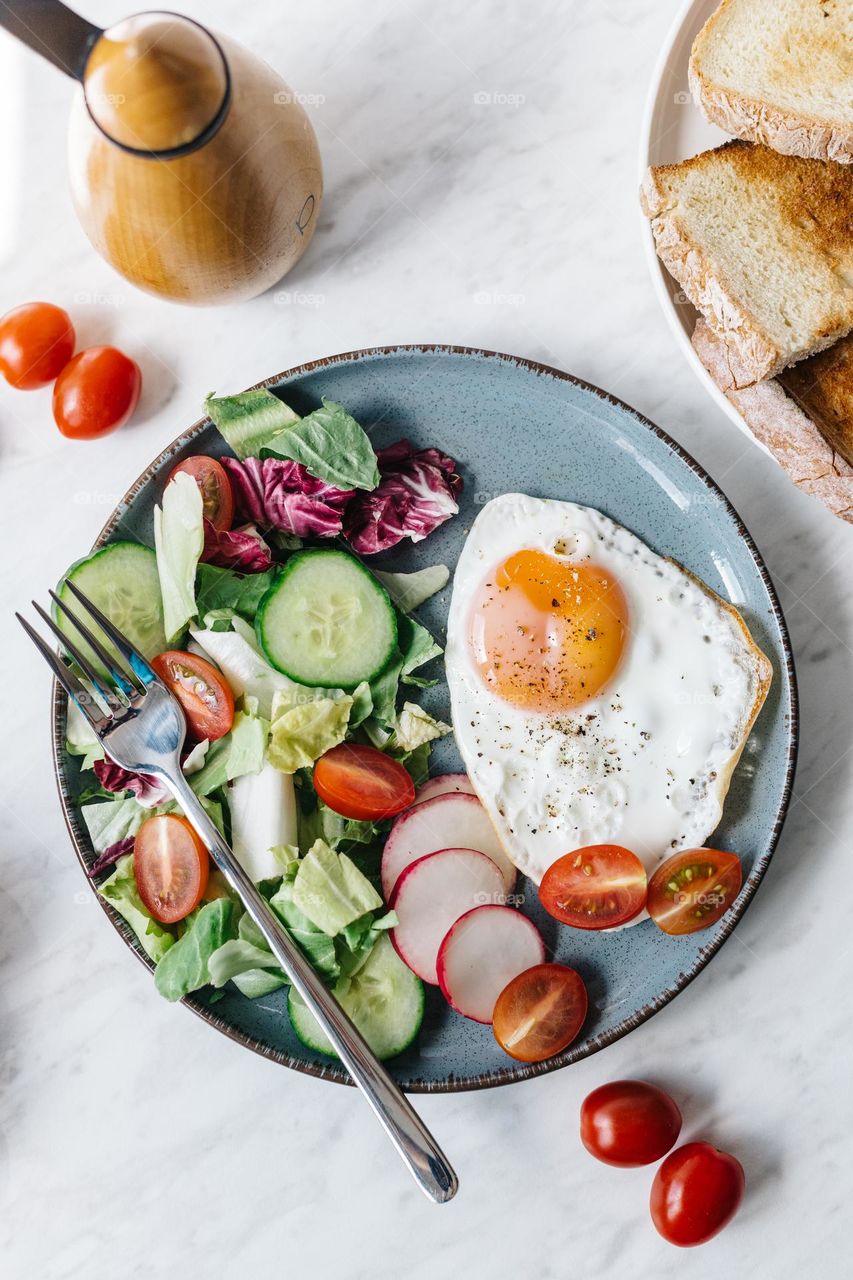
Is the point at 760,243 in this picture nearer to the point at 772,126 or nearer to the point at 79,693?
the point at 772,126

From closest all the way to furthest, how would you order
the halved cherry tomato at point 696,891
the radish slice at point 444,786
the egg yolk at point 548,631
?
the halved cherry tomato at point 696,891 < the egg yolk at point 548,631 < the radish slice at point 444,786

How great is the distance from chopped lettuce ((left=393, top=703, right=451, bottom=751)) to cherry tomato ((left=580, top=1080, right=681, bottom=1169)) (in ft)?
3.30

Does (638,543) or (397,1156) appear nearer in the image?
(638,543)

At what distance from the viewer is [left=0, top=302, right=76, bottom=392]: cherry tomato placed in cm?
271

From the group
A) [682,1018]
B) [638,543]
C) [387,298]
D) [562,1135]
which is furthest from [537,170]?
[562,1135]

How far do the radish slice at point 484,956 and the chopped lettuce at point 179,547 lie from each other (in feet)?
3.31

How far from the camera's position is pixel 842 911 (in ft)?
8.46

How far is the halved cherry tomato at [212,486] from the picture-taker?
8.14ft

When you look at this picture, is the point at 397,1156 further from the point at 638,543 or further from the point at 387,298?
the point at 387,298

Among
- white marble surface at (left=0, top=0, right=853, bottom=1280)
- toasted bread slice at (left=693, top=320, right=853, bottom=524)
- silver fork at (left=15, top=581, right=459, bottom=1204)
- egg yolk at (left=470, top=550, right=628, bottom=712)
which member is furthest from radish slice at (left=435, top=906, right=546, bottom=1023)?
toasted bread slice at (left=693, top=320, right=853, bottom=524)

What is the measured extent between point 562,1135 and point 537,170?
253cm

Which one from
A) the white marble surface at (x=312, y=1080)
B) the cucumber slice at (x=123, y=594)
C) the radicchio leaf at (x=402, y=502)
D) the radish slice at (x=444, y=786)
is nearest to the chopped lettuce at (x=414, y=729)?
the radish slice at (x=444, y=786)

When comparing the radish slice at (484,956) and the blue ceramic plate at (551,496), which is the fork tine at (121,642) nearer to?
the blue ceramic plate at (551,496)

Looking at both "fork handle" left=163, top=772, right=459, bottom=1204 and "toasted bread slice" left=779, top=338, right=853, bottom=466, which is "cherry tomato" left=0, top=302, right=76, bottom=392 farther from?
"toasted bread slice" left=779, top=338, right=853, bottom=466
